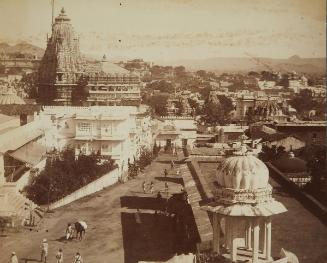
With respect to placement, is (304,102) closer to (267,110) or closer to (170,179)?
(267,110)

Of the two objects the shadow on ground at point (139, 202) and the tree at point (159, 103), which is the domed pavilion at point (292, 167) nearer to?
the shadow on ground at point (139, 202)

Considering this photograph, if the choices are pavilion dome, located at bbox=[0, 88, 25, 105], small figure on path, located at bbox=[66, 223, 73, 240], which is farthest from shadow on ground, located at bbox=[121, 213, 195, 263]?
pavilion dome, located at bbox=[0, 88, 25, 105]

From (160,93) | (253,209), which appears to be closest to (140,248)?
(253,209)

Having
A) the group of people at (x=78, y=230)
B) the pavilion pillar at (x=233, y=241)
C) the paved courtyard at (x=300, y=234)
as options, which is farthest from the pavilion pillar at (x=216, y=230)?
the group of people at (x=78, y=230)

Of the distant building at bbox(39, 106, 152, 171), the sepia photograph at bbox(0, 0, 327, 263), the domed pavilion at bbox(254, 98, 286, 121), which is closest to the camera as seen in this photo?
the sepia photograph at bbox(0, 0, 327, 263)

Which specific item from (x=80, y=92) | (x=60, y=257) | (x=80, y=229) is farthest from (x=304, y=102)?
(x=60, y=257)

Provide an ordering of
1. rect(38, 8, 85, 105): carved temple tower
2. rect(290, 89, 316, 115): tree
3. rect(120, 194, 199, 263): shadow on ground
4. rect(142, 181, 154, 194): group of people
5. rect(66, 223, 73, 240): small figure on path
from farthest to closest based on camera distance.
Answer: rect(290, 89, 316, 115): tree, rect(38, 8, 85, 105): carved temple tower, rect(142, 181, 154, 194): group of people, rect(66, 223, 73, 240): small figure on path, rect(120, 194, 199, 263): shadow on ground

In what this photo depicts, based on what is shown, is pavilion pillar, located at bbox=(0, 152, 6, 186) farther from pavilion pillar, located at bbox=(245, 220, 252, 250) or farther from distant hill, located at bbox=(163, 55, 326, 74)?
pavilion pillar, located at bbox=(245, 220, 252, 250)
